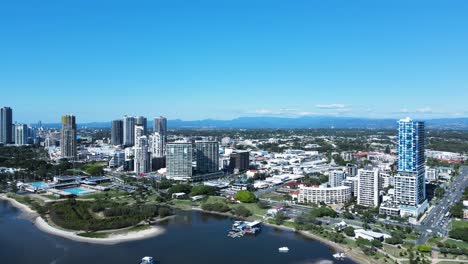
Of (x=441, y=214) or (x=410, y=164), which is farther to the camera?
(x=410, y=164)

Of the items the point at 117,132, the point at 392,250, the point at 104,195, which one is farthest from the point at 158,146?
the point at 392,250

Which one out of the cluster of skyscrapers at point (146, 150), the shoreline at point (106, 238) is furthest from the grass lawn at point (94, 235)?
the cluster of skyscrapers at point (146, 150)

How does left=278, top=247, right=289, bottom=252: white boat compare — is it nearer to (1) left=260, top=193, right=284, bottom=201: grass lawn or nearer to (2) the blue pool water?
(1) left=260, top=193, right=284, bottom=201: grass lawn

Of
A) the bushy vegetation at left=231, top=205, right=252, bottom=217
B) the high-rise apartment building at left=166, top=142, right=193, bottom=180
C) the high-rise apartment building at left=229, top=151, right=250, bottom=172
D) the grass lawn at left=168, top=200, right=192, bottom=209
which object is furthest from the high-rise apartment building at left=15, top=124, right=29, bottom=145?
the bushy vegetation at left=231, top=205, right=252, bottom=217

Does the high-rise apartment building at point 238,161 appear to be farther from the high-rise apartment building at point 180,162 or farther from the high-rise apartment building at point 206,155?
the high-rise apartment building at point 180,162

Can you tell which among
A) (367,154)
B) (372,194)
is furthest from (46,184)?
(367,154)

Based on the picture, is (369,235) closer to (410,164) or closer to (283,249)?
(283,249)
